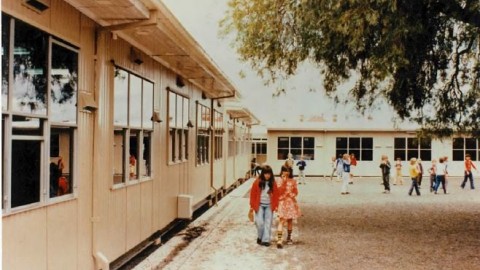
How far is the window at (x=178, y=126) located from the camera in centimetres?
1210

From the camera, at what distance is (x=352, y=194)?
23719mm

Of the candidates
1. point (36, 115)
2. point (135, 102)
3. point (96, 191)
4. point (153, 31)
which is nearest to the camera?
point (36, 115)

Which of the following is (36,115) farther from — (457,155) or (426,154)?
(457,155)

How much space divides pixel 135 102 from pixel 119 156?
3.11ft

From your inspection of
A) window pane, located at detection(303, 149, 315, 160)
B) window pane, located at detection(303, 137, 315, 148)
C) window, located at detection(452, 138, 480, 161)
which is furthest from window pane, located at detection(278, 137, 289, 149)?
window, located at detection(452, 138, 480, 161)

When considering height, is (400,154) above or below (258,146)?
below

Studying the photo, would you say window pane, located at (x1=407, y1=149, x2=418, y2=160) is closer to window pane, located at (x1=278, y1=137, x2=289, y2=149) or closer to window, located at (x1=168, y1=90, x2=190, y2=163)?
window pane, located at (x1=278, y1=137, x2=289, y2=149)

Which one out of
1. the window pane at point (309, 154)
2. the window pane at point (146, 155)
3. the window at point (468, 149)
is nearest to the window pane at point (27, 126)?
the window pane at point (146, 155)

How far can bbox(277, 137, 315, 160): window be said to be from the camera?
1535 inches

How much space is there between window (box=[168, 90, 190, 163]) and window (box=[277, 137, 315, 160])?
25231 millimetres

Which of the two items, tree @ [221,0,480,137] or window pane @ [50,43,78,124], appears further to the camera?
tree @ [221,0,480,137]

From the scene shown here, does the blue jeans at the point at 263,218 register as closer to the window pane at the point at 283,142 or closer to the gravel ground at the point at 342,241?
the gravel ground at the point at 342,241

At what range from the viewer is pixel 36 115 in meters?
5.50

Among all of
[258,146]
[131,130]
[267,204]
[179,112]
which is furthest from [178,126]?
[258,146]
